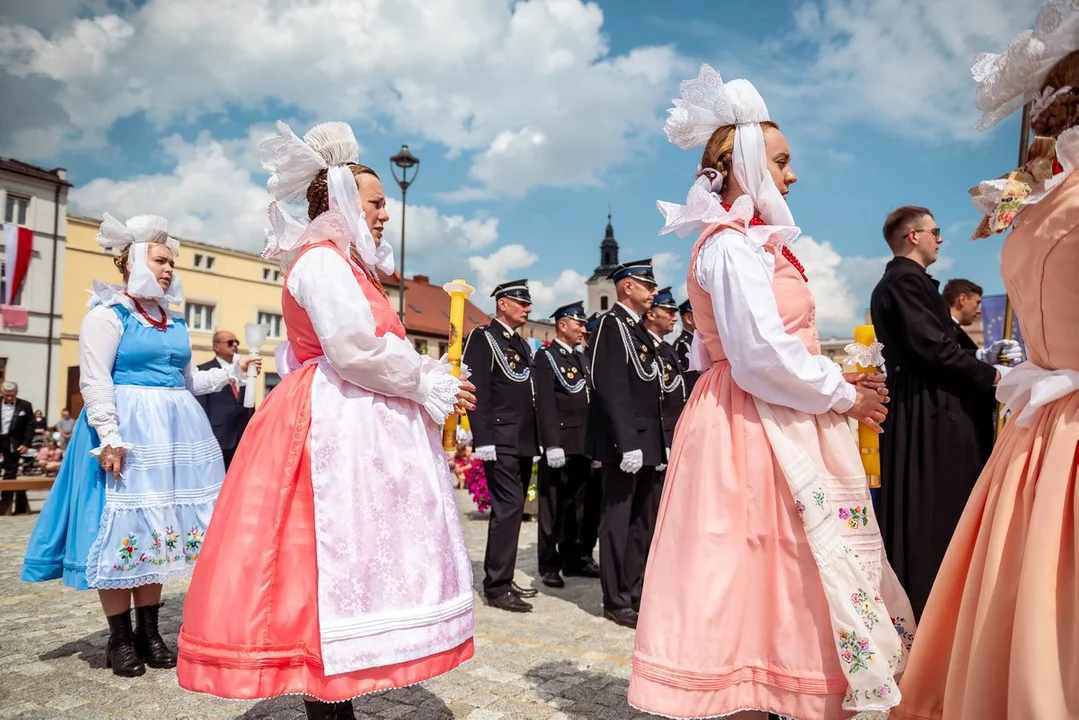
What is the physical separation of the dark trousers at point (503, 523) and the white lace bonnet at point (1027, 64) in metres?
4.02

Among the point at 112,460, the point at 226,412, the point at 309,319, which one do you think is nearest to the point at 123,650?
the point at 112,460

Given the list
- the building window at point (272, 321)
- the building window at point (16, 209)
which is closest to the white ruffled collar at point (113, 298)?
the building window at point (16, 209)

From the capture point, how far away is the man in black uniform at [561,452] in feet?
21.3

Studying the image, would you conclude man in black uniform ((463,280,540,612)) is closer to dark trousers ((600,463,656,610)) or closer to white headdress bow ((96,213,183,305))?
dark trousers ((600,463,656,610))

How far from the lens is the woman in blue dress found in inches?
155

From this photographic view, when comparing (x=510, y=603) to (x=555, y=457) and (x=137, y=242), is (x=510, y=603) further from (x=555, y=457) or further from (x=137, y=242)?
(x=137, y=242)

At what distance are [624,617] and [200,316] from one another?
3207 cm

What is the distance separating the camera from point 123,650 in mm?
3902

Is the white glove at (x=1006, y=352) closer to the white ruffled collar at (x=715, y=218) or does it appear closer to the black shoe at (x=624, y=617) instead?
the black shoe at (x=624, y=617)

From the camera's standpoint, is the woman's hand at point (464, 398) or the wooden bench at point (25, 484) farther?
the wooden bench at point (25, 484)

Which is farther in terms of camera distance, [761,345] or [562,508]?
[562,508]

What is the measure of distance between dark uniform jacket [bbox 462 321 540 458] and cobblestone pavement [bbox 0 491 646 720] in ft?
3.88

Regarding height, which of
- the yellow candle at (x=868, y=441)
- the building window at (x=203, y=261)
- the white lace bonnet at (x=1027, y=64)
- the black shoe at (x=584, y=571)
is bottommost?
the black shoe at (x=584, y=571)

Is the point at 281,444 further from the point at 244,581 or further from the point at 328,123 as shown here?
the point at 328,123
